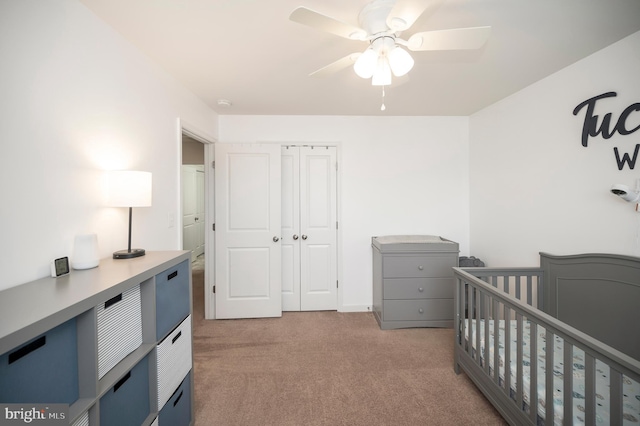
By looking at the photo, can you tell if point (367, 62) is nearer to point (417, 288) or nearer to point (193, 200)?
point (417, 288)

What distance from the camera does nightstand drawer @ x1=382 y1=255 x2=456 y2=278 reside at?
2.66 meters

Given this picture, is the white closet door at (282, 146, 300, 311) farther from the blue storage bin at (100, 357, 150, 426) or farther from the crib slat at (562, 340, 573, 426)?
the crib slat at (562, 340, 573, 426)

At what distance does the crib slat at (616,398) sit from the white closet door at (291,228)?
2.57 m

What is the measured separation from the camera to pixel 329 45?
164cm

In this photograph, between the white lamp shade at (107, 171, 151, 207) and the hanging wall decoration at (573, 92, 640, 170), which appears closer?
the white lamp shade at (107, 171, 151, 207)

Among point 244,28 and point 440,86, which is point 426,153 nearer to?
point 440,86

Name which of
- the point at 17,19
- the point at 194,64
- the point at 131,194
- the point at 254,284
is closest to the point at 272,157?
the point at 194,64

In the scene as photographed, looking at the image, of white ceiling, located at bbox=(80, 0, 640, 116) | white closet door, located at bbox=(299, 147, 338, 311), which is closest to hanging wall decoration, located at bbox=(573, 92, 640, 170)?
white ceiling, located at bbox=(80, 0, 640, 116)

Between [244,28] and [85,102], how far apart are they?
924 mm

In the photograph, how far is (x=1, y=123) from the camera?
948 mm

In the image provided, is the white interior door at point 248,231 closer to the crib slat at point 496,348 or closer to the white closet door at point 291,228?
the white closet door at point 291,228

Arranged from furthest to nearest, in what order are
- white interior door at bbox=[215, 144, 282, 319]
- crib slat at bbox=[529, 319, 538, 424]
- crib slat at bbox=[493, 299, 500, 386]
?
white interior door at bbox=[215, 144, 282, 319] → crib slat at bbox=[493, 299, 500, 386] → crib slat at bbox=[529, 319, 538, 424]

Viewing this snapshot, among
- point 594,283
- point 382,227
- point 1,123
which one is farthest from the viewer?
point 382,227

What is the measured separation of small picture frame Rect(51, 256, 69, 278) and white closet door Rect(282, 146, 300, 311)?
209 centimetres
